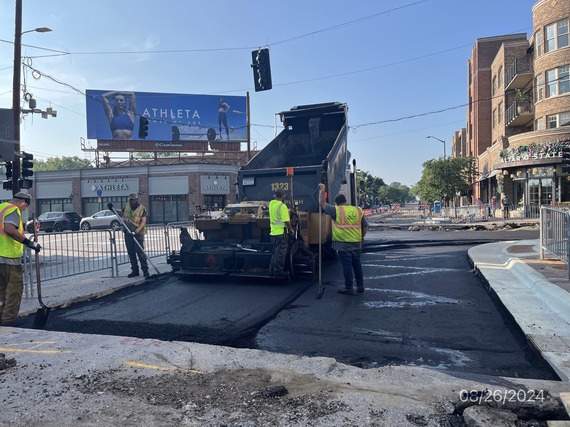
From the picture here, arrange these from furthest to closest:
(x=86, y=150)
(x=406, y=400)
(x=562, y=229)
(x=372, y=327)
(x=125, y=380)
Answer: (x=86, y=150)
(x=562, y=229)
(x=372, y=327)
(x=125, y=380)
(x=406, y=400)

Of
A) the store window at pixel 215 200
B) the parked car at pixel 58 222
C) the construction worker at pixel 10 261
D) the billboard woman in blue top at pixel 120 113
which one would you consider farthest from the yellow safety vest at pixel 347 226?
the billboard woman in blue top at pixel 120 113


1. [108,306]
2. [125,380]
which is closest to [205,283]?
[108,306]

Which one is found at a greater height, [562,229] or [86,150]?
[86,150]

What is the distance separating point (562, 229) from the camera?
25.2ft

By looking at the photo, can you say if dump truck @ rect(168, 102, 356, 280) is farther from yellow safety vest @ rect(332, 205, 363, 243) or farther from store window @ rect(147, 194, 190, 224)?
store window @ rect(147, 194, 190, 224)

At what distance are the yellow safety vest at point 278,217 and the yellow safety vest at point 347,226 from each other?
0.89 meters

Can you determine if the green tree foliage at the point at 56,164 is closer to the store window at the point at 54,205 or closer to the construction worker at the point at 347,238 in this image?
the store window at the point at 54,205

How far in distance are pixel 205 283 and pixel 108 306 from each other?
80.9 inches

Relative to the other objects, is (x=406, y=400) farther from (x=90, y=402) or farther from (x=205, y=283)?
(x=205, y=283)

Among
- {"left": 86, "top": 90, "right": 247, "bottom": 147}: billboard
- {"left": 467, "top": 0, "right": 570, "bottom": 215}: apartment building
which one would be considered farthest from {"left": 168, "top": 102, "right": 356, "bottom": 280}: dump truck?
{"left": 86, "top": 90, "right": 247, "bottom": 147}: billboard

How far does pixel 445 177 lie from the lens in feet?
123

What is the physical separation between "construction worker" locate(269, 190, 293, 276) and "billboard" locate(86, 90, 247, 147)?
38053 millimetres
